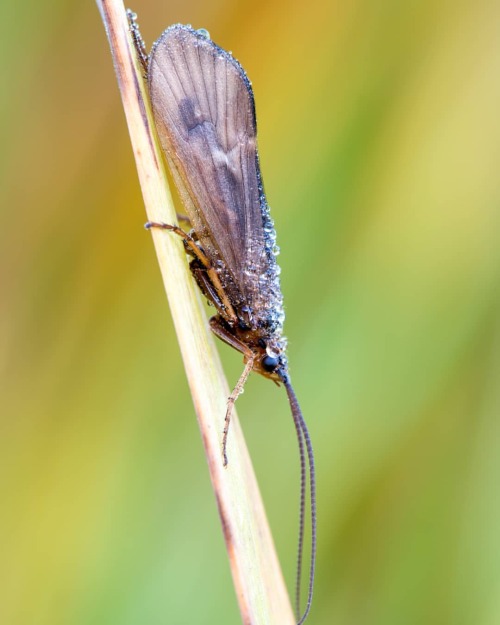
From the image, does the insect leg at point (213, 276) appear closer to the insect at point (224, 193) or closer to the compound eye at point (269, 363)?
the insect at point (224, 193)

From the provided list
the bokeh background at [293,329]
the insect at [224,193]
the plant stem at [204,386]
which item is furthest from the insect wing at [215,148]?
the plant stem at [204,386]

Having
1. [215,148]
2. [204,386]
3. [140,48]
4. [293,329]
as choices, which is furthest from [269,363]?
[140,48]

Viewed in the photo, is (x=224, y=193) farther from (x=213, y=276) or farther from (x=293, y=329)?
(x=293, y=329)

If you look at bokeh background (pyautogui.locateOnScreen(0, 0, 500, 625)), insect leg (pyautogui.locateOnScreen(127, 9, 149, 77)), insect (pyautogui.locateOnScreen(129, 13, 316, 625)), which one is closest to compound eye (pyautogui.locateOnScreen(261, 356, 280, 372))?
insect (pyautogui.locateOnScreen(129, 13, 316, 625))

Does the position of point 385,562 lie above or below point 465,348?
below

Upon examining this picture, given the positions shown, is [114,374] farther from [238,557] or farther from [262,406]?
[238,557]

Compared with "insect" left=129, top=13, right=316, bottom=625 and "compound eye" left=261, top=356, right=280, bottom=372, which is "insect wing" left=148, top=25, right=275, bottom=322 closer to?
"insect" left=129, top=13, right=316, bottom=625

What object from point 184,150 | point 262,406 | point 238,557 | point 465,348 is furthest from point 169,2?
point 238,557
